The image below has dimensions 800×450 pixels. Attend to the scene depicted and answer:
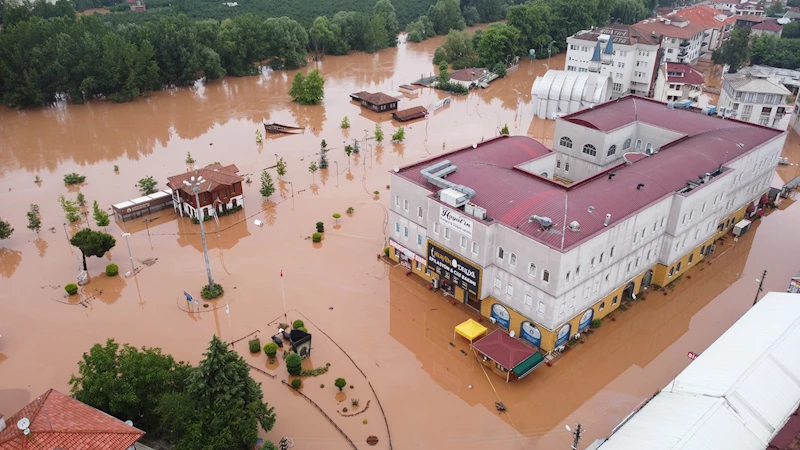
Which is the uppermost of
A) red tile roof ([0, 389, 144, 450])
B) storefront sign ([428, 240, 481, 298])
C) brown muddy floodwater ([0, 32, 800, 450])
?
red tile roof ([0, 389, 144, 450])

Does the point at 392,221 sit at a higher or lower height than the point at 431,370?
higher

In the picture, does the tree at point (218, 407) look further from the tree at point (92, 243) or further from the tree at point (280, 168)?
the tree at point (280, 168)

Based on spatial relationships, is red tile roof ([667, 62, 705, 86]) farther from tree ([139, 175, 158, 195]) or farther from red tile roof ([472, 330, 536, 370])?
tree ([139, 175, 158, 195])

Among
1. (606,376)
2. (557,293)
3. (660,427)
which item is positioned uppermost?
(557,293)

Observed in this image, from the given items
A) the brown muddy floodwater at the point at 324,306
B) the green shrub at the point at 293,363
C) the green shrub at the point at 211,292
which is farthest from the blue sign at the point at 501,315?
the green shrub at the point at 211,292

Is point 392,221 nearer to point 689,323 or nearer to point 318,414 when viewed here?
point 318,414

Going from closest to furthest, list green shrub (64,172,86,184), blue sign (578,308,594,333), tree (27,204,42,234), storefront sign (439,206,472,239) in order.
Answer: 1. storefront sign (439,206,472,239)
2. blue sign (578,308,594,333)
3. tree (27,204,42,234)
4. green shrub (64,172,86,184)

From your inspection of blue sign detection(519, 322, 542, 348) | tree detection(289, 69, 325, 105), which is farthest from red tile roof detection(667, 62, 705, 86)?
blue sign detection(519, 322, 542, 348)

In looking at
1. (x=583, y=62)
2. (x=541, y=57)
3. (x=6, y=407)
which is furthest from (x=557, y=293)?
(x=541, y=57)
